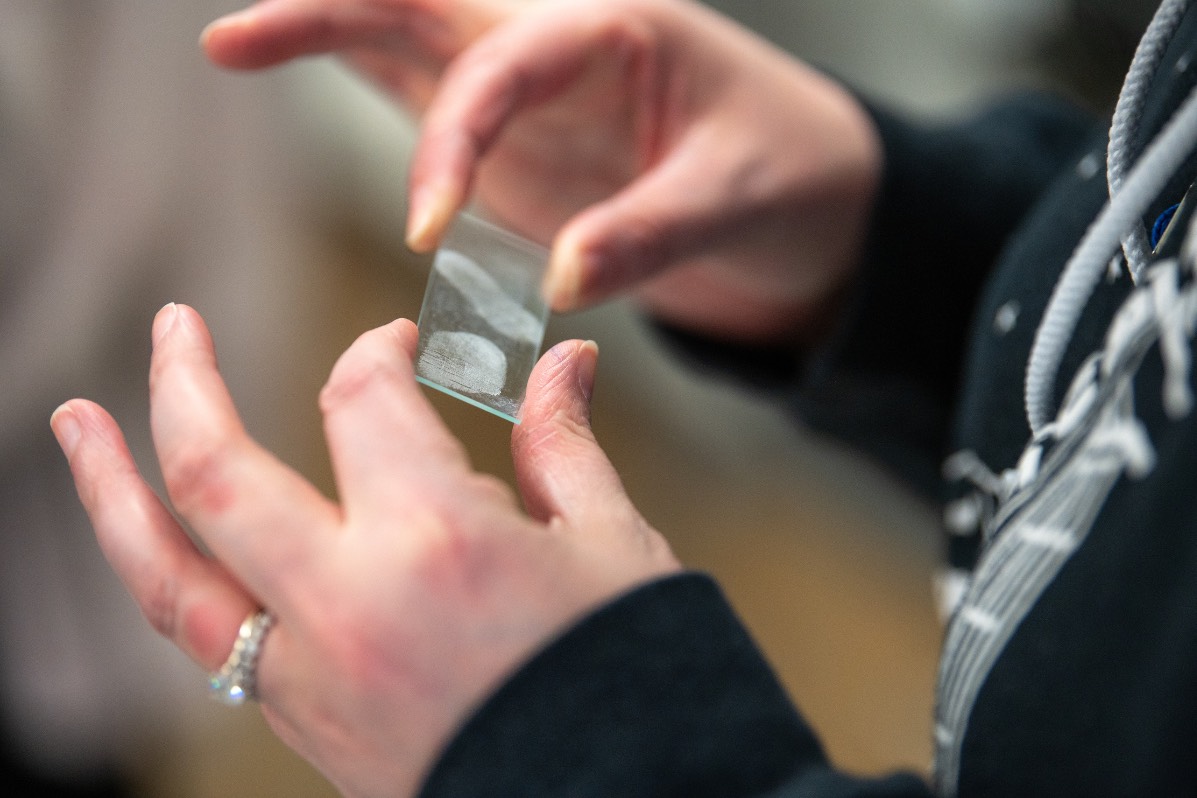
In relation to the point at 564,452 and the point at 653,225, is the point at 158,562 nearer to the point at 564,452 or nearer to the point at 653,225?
the point at 564,452

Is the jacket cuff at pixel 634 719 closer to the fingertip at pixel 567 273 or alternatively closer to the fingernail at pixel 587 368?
the fingernail at pixel 587 368

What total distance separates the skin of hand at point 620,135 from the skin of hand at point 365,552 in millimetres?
160

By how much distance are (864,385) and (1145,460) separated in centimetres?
38

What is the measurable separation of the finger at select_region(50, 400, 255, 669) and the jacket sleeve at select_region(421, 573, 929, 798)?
0.24ft

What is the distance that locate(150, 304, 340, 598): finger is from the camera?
238 mm

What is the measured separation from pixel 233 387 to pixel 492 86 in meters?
0.24

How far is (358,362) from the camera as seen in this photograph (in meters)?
0.26

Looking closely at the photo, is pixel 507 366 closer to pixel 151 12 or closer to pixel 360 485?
pixel 360 485

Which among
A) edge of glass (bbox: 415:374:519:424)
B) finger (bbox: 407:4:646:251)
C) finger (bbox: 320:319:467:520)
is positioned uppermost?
finger (bbox: 407:4:646:251)

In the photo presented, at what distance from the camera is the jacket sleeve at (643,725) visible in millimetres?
228

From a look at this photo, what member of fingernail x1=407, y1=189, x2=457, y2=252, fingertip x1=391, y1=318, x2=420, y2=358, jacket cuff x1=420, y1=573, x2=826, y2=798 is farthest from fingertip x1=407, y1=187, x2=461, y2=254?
jacket cuff x1=420, y1=573, x2=826, y2=798

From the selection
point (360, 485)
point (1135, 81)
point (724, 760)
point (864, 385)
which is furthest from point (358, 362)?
point (864, 385)

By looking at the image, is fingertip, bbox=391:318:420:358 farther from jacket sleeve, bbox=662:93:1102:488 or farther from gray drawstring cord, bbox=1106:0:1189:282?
jacket sleeve, bbox=662:93:1102:488

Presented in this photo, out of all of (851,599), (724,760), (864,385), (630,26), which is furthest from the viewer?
(851,599)
